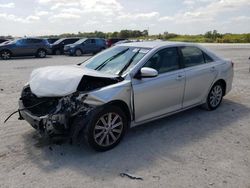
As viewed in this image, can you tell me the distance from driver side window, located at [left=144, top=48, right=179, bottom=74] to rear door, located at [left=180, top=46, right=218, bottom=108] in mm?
238

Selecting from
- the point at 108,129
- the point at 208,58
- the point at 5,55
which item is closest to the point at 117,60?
the point at 108,129

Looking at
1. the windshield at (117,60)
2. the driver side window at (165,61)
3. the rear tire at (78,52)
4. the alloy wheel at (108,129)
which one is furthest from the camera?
the rear tire at (78,52)

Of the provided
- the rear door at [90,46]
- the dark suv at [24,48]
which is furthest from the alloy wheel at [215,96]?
the rear door at [90,46]

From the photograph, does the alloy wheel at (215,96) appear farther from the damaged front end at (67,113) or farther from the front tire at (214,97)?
the damaged front end at (67,113)

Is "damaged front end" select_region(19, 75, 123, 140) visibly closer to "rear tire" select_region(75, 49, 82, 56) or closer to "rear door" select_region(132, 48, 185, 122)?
"rear door" select_region(132, 48, 185, 122)

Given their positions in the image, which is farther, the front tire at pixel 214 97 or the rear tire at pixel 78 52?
the rear tire at pixel 78 52

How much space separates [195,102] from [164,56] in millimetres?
1290

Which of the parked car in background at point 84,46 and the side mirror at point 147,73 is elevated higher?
the side mirror at point 147,73

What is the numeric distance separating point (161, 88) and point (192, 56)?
1.33 m

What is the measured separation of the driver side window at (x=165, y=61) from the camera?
5102 millimetres

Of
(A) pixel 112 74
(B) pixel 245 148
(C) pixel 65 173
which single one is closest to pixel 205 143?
(B) pixel 245 148

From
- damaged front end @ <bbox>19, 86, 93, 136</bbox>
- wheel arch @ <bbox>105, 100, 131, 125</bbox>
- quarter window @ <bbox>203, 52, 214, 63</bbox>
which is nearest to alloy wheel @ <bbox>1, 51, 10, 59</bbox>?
quarter window @ <bbox>203, 52, 214, 63</bbox>

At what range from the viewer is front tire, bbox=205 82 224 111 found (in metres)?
6.37

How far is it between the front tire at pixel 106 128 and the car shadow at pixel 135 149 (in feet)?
0.45
